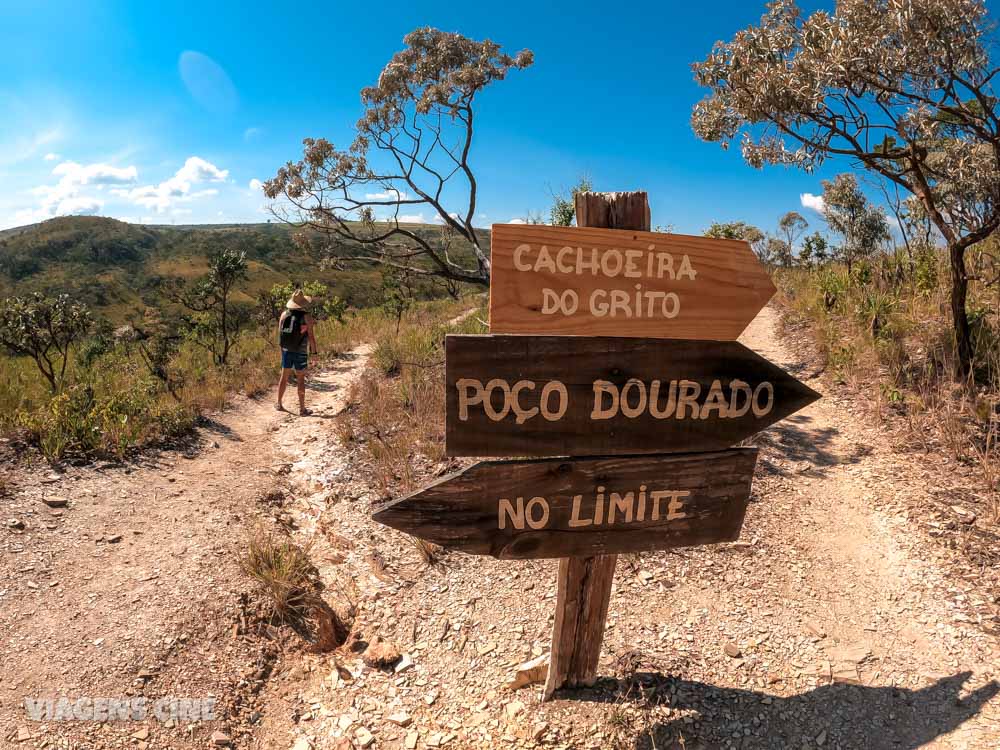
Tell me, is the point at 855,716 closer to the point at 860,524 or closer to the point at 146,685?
the point at 860,524

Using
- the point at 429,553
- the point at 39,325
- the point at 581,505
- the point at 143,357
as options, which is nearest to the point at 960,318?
the point at 581,505

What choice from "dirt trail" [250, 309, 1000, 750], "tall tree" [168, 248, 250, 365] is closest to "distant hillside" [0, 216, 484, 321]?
"tall tree" [168, 248, 250, 365]

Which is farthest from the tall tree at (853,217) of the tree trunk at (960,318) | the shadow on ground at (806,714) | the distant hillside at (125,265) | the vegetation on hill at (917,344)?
the distant hillside at (125,265)

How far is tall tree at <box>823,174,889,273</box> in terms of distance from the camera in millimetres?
15299

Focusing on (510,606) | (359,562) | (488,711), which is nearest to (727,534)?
(488,711)

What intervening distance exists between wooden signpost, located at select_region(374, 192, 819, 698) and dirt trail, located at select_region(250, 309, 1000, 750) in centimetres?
110

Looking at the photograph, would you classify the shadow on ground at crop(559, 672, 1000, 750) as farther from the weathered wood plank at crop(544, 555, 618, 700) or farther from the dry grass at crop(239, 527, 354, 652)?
the dry grass at crop(239, 527, 354, 652)

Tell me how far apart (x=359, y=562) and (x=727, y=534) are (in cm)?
291

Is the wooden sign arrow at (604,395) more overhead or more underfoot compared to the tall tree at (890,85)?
more underfoot

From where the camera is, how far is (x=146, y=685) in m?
2.85

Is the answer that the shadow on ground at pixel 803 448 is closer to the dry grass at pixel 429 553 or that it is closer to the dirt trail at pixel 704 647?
the dirt trail at pixel 704 647

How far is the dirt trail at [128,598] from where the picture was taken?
8.98 feet

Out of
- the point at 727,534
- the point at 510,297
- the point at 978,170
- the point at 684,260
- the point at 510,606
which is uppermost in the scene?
the point at 978,170

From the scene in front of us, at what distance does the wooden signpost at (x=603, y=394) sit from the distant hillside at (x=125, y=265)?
40.9 meters
